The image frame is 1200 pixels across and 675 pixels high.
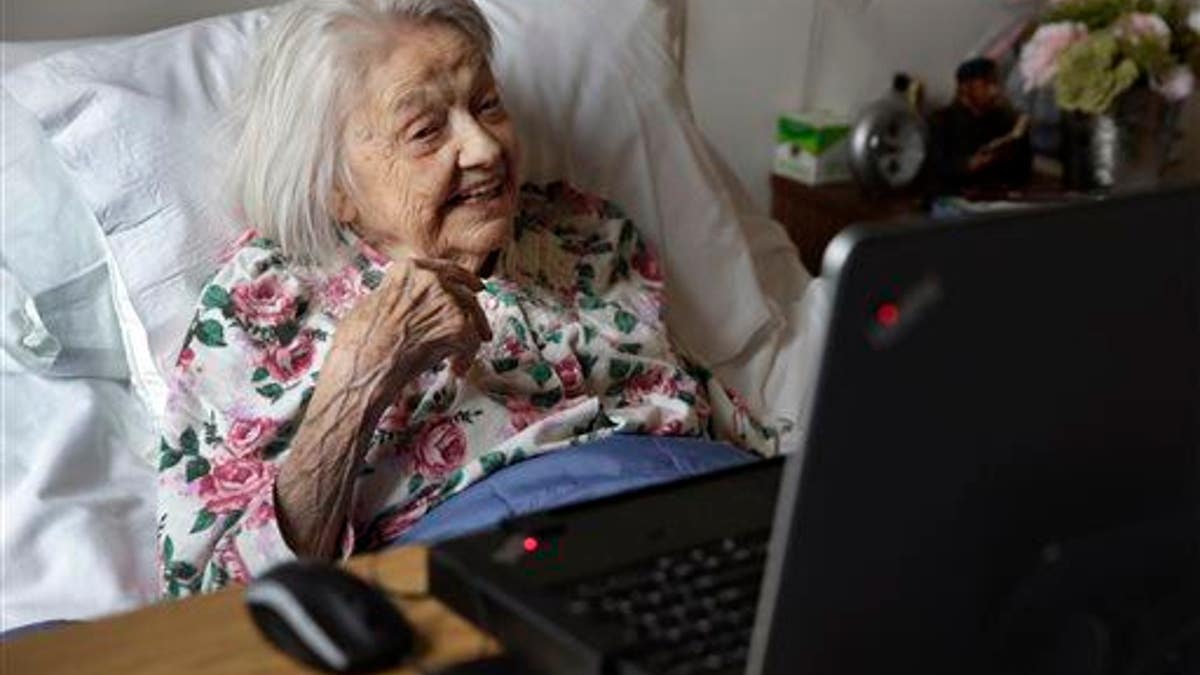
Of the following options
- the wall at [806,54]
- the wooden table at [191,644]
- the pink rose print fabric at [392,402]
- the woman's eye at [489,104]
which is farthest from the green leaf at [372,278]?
the wall at [806,54]

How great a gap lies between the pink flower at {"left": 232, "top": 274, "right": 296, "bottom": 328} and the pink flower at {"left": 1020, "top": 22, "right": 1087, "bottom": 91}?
142 centimetres

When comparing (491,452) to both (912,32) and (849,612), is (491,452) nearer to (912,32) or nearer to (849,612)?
(849,612)

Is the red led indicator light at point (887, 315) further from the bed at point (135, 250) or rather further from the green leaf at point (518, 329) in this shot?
the green leaf at point (518, 329)

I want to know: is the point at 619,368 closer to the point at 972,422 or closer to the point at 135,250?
the point at 135,250

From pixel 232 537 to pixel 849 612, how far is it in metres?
0.75

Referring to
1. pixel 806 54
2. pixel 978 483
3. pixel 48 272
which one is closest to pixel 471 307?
pixel 48 272

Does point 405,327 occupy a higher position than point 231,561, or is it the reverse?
point 405,327

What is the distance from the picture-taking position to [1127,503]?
2.46 ft

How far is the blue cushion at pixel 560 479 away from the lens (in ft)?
4.33

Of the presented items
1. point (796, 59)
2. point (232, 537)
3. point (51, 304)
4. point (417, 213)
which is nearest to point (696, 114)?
point (796, 59)

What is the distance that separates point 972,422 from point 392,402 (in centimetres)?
80

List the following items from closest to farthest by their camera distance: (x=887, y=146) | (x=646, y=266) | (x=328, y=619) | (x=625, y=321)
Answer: (x=328, y=619), (x=625, y=321), (x=646, y=266), (x=887, y=146)

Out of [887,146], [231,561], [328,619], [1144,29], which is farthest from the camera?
[887,146]

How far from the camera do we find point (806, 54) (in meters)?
2.54
